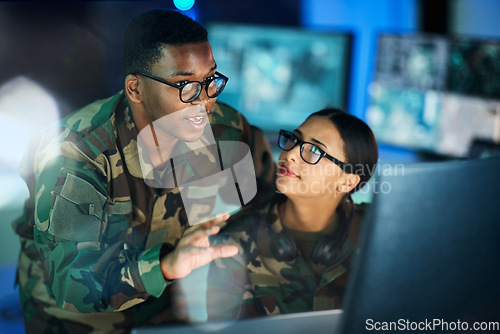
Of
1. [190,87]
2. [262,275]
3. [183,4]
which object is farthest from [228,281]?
[183,4]

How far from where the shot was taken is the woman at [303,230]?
76cm

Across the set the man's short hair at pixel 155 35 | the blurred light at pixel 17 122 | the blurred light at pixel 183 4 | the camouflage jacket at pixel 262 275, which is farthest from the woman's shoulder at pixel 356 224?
the blurred light at pixel 17 122

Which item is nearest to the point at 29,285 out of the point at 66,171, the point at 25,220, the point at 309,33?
the point at 25,220

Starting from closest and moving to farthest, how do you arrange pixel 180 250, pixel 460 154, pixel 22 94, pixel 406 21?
pixel 180 250 → pixel 22 94 → pixel 460 154 → pixel 406 21

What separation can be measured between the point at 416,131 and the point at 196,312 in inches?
66.0

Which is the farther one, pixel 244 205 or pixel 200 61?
pixel 244 205

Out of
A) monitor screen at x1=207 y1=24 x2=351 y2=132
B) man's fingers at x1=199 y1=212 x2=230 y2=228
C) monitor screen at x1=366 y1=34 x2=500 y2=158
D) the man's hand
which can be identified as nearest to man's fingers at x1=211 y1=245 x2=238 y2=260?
the man's hand

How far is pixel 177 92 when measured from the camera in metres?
0.65

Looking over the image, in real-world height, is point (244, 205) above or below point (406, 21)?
below

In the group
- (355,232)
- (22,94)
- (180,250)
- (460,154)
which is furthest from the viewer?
(460,154)

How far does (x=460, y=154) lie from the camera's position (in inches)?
82.0

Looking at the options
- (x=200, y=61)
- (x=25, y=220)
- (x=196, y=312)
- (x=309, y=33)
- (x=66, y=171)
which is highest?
(x=309, y=33)

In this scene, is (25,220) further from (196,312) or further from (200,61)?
(200,61)

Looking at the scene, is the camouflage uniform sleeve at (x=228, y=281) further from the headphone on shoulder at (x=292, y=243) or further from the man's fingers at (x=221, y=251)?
the man's fingers at (x=221, y=251)
